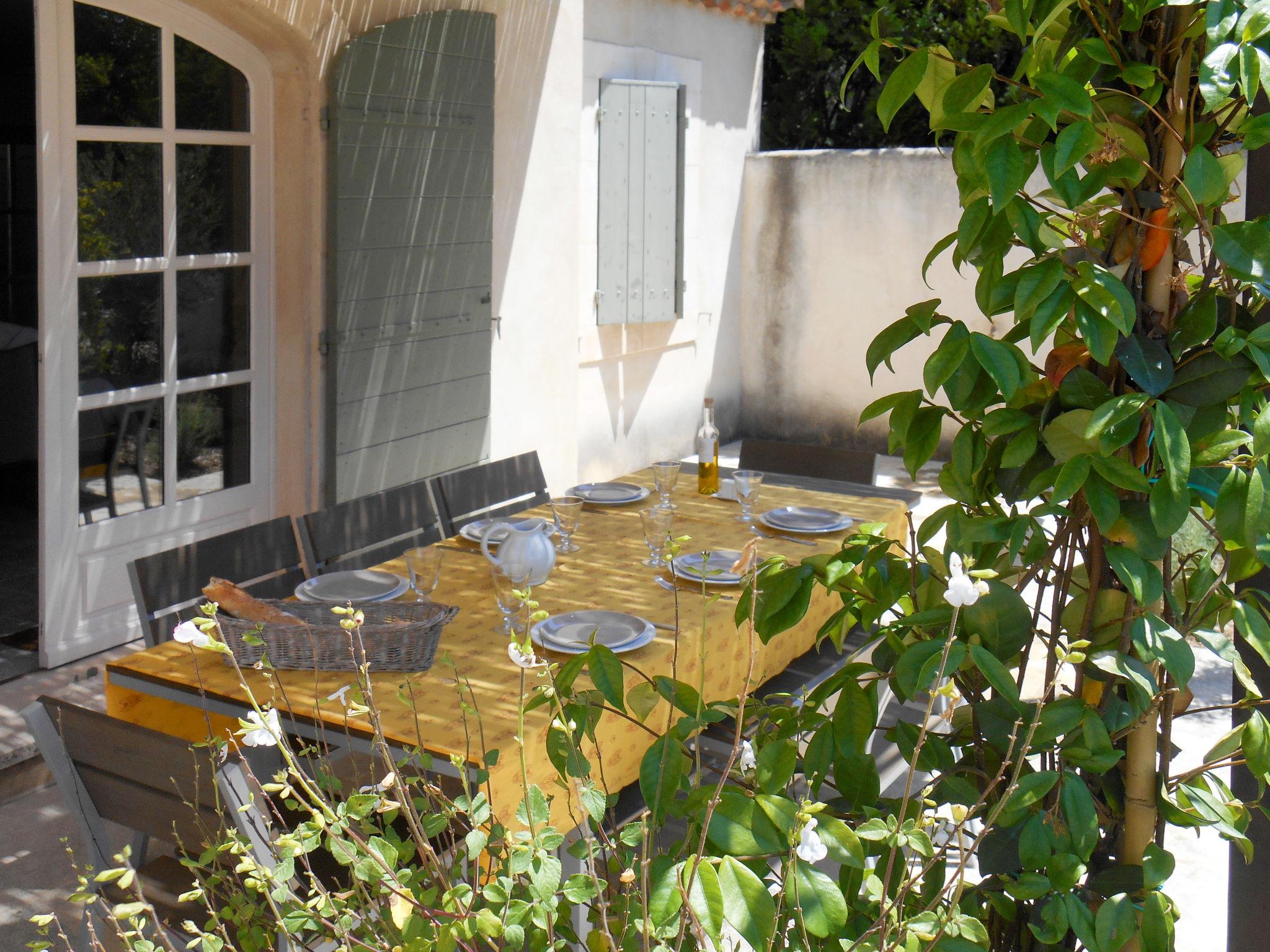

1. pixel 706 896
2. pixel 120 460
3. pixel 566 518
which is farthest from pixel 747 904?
pixel 120 460

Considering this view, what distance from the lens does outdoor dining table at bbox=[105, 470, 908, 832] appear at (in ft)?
7.25

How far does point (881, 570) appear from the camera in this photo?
1.28 metres

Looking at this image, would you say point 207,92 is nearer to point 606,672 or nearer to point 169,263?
point 169,263

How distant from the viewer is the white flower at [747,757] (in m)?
1.14

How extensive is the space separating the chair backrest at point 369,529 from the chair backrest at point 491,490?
0.06 meters

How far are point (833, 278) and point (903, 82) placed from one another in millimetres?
7662

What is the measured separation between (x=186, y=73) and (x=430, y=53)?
1.08 m

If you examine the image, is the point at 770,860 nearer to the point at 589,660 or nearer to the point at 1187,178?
the point at 589,660

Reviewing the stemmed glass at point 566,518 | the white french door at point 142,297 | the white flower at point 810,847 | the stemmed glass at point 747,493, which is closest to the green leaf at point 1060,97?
the white flower at point 810,847

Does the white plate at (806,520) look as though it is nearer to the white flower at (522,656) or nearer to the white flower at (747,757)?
the white flower at (747,757)

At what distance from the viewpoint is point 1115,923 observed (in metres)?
1.10

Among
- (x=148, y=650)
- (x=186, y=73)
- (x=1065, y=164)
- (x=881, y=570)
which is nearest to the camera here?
(x=1065, y=164)

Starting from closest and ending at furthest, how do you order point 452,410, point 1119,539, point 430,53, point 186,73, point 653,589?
point 1119,539 < point 653,589 < point 186,73 < point 430,53 < point 452,410

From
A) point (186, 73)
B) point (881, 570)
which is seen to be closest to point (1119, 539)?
point (881, 570)
